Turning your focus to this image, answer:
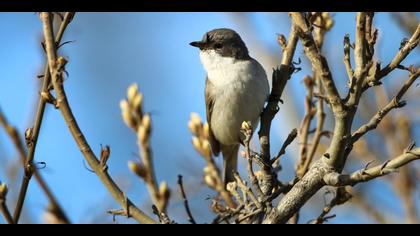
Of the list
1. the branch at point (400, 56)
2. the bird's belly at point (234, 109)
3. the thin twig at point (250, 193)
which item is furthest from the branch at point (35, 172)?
the bird's belly at point (234, 109)

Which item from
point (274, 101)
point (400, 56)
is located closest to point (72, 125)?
point (400, 56)

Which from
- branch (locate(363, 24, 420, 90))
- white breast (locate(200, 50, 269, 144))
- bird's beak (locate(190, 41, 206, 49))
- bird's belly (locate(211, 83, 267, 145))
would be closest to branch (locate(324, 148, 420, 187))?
branch (locate(363, 24, 420, 90))

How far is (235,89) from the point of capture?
539 cm

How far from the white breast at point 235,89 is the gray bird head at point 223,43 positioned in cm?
5

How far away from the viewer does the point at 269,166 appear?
2918 millimetres

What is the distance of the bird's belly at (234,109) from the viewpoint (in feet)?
16.9

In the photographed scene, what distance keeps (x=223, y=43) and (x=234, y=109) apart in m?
0.63

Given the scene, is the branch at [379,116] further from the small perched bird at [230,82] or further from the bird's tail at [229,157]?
the bird's tail at [229,157]

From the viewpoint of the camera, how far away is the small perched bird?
521cm

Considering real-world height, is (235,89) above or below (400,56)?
above

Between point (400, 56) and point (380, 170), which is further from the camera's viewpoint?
point (400, 56)

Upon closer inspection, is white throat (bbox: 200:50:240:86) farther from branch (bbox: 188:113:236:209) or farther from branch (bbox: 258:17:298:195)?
branch (bbox: 188:113:236:209)

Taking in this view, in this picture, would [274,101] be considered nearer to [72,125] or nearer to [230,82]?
[72,125]

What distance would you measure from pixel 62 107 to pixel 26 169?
25cm
